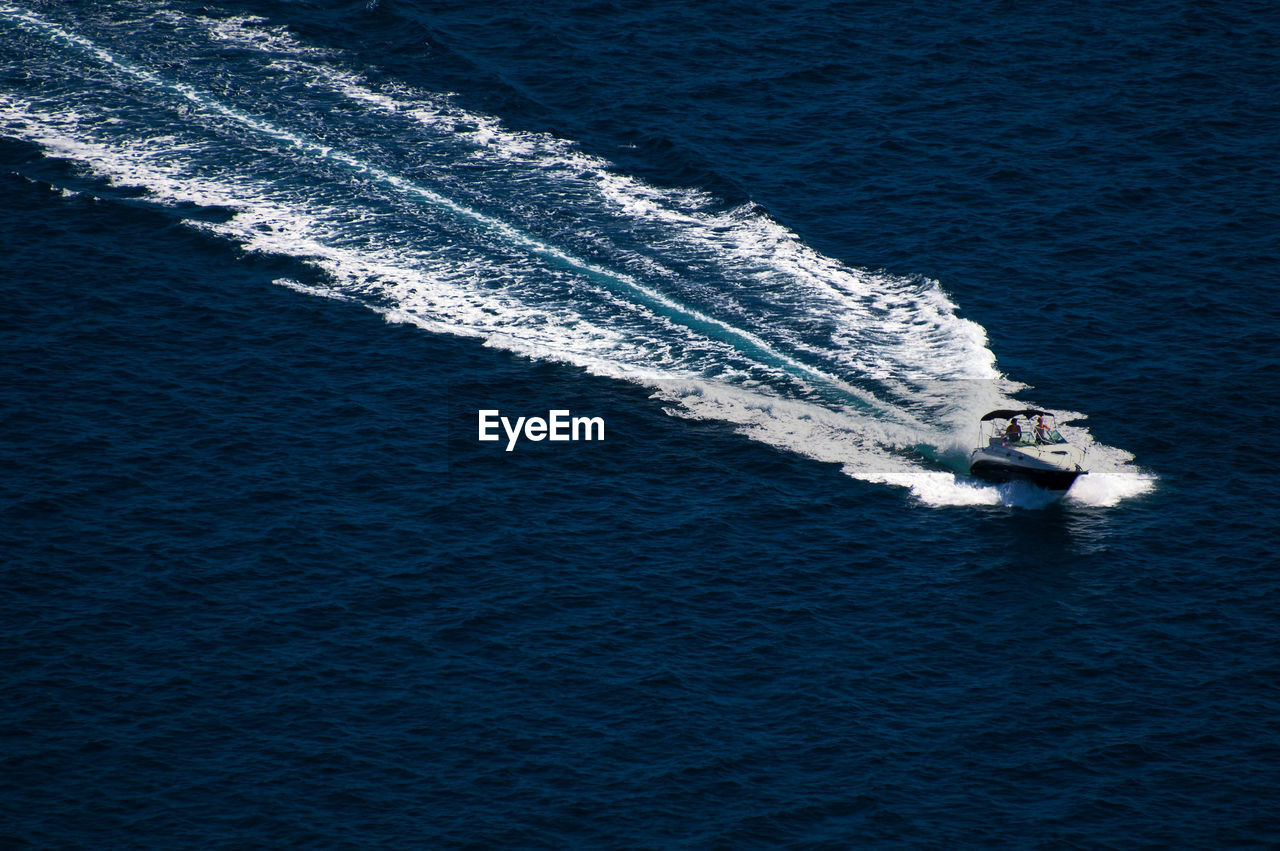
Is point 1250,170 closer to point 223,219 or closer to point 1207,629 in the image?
point 1207,629

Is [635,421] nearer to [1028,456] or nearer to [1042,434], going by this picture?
[1028,456]

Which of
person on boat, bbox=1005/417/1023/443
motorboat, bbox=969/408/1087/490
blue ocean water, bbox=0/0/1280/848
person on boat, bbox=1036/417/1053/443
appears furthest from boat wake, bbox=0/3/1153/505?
person on boat, bbox=1036/417/1053/443

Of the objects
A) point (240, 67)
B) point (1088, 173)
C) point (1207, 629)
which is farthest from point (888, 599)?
point (240, 67)

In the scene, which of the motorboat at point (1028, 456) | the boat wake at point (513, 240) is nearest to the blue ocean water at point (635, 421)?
the boat wake at point (513, 240)

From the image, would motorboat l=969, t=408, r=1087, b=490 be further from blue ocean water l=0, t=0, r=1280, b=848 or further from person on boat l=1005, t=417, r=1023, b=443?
blue ocean water l=0, t=0, r=1280, b=848

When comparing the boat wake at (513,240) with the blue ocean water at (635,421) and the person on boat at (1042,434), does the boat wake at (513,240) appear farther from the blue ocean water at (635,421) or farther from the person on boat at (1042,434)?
the person on boat at (1042,434)
